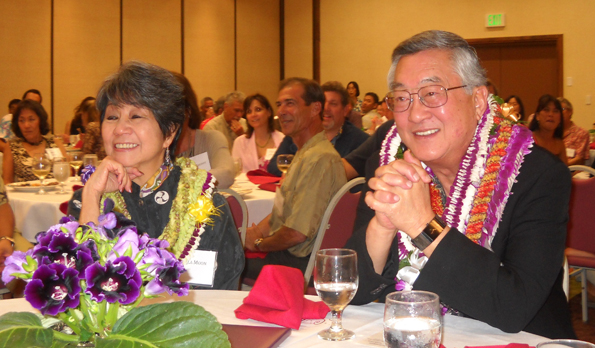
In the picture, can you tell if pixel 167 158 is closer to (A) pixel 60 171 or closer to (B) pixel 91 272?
(B) pixel 91 272

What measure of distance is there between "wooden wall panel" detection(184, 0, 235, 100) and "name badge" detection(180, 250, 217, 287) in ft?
33.0

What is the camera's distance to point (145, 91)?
1.97 m

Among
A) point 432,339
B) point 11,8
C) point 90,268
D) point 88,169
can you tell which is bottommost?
point 432,339

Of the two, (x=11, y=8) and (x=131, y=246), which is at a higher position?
(x=11, y=8)

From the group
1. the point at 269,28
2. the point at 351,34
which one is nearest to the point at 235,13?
the point at 269,28

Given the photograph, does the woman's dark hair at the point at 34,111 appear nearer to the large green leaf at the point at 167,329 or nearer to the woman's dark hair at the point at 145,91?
the woman's dark hair at the point at 145,91

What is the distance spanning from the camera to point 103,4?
10375 millimetres

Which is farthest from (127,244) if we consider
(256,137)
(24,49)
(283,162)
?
(24,49)

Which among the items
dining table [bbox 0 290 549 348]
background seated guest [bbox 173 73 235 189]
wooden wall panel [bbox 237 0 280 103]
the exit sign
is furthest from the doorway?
dining table [bbox 0 290 549 348]

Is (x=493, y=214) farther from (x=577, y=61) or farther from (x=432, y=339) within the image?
(x=577, y=61)

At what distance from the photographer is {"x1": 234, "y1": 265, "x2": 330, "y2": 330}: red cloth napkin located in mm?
1295

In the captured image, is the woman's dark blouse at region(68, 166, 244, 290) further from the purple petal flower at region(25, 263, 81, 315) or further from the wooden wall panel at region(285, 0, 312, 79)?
the wooden wall panel at region(285, 0, 312, 79)

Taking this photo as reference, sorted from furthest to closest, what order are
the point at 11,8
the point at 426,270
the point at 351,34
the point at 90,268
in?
1. the point at 351,34
2. the point at 11,8
3. the point at 426,270
4. the point at 90,268

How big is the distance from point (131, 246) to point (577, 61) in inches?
421
